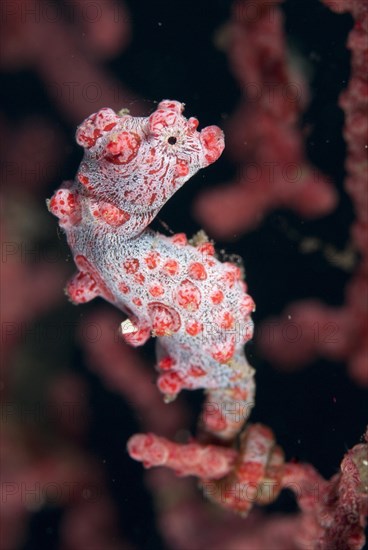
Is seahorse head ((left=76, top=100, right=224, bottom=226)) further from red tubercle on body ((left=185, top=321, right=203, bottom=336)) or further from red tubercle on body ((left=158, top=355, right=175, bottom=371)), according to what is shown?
red tubercle on body ((left=158, top=355, right=175, bottom=371))

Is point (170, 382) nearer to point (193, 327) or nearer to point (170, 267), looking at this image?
point (193, 327)

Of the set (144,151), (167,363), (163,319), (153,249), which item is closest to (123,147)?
(144,151)

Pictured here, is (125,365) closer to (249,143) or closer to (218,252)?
(218,252)

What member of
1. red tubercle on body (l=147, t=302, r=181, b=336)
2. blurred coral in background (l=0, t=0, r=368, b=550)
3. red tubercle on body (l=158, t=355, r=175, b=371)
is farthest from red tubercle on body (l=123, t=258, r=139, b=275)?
red tubercle on body (l=158, t=355, r=175, b=371)

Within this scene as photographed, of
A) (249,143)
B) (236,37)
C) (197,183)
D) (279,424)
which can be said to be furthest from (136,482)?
(236,37)

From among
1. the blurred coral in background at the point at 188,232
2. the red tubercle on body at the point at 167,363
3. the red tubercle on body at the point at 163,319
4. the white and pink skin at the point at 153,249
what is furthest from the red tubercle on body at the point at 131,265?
the red tubercle on body at the point at 167,363

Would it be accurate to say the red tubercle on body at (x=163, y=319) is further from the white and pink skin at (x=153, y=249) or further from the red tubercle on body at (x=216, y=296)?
the red tubercle on body at (x=216, y=296)
